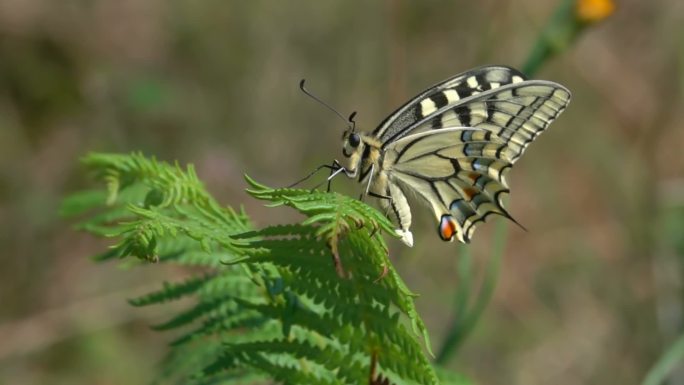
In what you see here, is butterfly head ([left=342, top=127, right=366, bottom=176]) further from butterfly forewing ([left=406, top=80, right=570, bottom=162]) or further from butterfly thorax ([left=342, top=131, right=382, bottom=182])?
butterfly forewing ([left=406, top=80, right=570, bottom=162])

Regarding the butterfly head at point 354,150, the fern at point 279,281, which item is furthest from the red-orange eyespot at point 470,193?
the fern at point 279,281

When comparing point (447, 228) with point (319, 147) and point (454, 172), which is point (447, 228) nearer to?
point (454, 172)

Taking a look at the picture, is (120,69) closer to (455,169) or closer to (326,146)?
(326,146)

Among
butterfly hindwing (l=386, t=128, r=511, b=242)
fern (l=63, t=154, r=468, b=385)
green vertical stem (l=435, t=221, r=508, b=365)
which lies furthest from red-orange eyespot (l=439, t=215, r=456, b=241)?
fern (l=63, t=154, r=468, b=385)

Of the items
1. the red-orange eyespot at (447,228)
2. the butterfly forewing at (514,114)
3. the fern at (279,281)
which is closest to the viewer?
the fern at (279,281)

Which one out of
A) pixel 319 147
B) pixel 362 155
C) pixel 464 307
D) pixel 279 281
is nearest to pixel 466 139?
pixel 362 155

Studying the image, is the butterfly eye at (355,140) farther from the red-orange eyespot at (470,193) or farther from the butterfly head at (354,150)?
the red-orange eyespot at (470,193)
